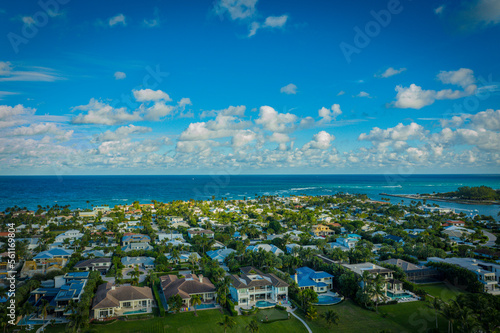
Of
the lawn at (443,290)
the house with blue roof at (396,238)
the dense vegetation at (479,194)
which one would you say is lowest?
the lawn at (443,290)

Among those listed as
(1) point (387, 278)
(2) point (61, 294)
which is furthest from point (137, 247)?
(1) point (387, 278)

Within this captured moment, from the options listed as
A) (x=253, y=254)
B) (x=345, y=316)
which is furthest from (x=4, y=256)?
(x=345, y=316)

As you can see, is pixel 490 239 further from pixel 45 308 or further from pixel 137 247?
pixel 45 308

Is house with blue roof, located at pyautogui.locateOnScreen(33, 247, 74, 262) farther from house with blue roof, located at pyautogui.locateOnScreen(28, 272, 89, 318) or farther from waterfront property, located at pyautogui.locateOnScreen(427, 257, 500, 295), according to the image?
waterfront property, located at pyautogui.locateOnScreen(427, 257, 500, 295)

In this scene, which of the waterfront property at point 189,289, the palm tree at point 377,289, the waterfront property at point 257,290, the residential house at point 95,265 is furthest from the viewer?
the residential house at point 95,265

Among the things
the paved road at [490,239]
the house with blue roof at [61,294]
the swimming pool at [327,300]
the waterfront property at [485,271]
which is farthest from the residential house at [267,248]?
the paved road at [490,239]

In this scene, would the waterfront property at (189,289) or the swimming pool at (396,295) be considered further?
the swimming pool at (396,295)

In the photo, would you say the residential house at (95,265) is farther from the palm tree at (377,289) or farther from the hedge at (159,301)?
the palm tree at (377,289)
